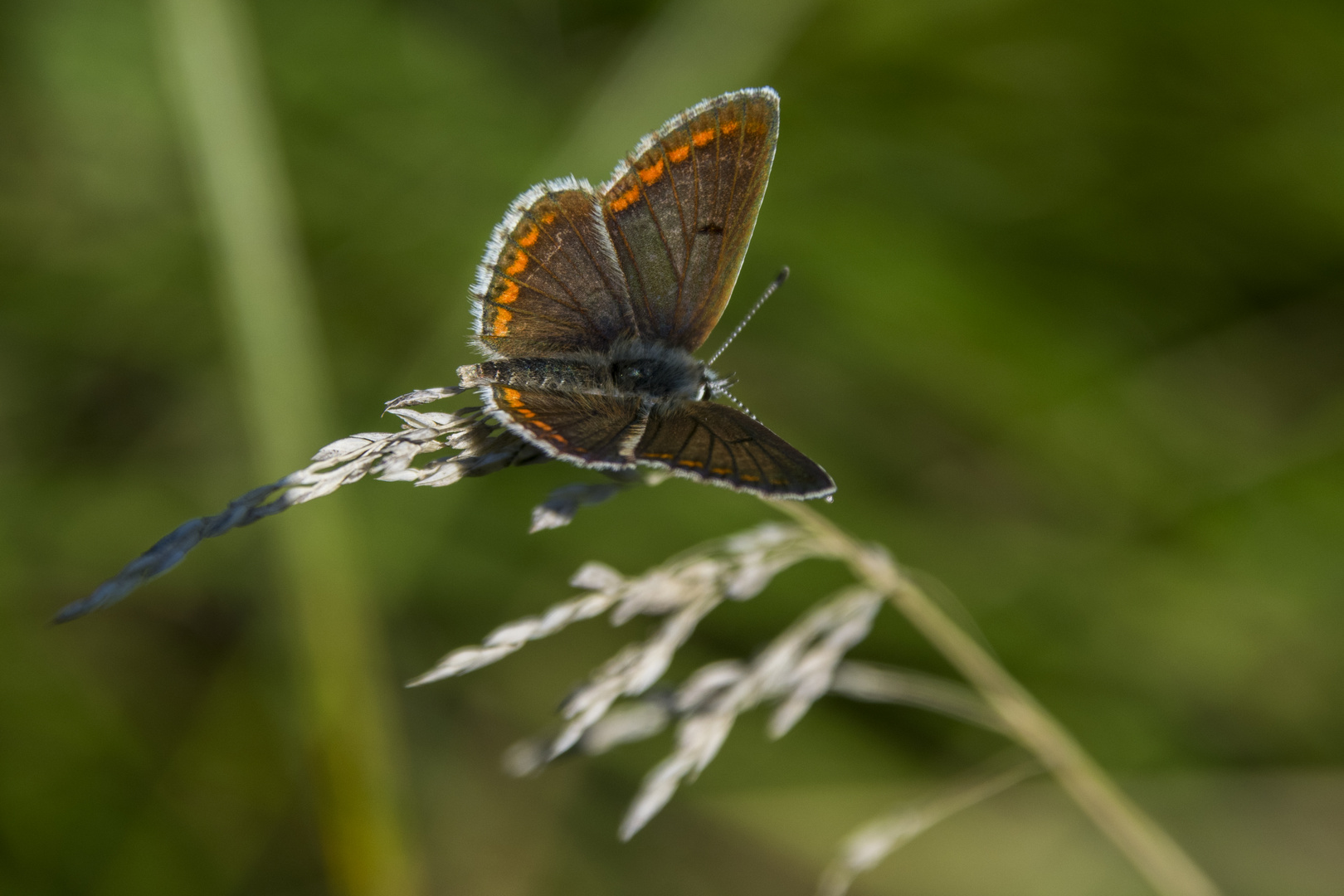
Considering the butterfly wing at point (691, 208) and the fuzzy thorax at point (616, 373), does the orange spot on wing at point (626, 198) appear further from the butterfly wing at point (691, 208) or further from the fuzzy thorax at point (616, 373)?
the fuzzy thorax at point (616, 373)

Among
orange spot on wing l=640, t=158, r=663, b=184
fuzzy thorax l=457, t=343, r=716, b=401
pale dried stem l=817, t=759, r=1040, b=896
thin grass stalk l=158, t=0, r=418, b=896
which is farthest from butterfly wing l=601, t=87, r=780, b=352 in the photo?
pale dried stem l=817, t=759, r=1040, b=896

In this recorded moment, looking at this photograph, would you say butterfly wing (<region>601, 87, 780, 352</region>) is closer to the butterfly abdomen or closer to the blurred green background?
the butterfly abdomen

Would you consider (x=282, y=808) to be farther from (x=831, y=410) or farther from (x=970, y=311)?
(x=970, y=311)

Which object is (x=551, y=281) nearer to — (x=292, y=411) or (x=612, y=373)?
(x=612, y=373)


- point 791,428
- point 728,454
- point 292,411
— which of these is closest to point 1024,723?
point 728,454

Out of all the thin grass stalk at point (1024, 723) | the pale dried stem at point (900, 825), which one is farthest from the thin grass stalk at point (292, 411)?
the thin grass stalk at point (1024, 723)

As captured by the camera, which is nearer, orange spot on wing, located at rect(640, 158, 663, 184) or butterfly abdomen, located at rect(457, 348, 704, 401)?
butterfly abdomen, located at rect(457, 348, 704, 401)
